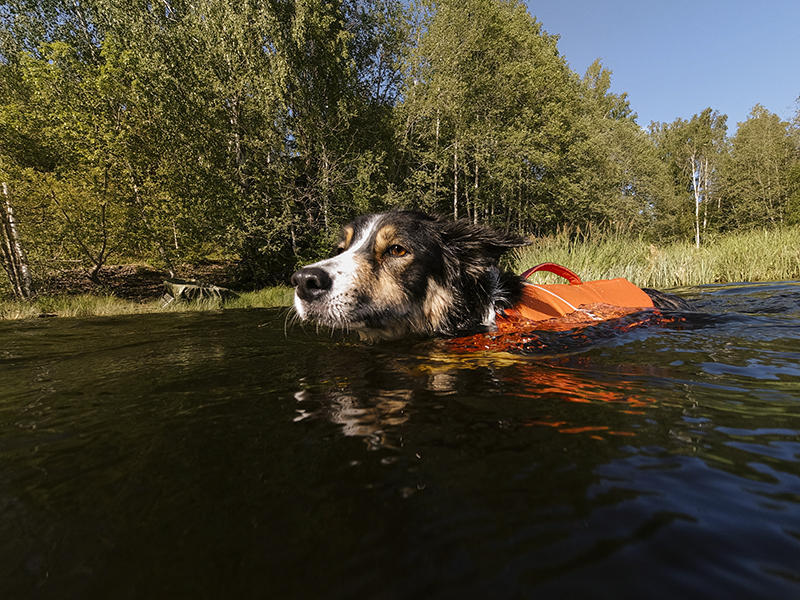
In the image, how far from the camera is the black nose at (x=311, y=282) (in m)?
3.88

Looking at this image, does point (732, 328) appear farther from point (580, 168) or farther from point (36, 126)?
point (580, 168)

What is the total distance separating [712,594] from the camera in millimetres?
933

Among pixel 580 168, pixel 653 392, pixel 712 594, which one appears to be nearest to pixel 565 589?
pixel 712 594

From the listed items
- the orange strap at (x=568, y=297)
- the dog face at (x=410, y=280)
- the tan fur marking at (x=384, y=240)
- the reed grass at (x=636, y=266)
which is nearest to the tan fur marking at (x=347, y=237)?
the dog face at (x=410, y=280)

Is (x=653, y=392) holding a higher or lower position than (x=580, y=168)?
lower

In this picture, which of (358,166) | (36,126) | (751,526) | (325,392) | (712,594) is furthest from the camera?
(358,166)

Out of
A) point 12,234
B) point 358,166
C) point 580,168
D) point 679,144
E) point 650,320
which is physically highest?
point 679,144

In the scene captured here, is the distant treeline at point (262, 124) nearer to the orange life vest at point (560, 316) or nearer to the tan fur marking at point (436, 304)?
the orange life vest at point (560, 316)

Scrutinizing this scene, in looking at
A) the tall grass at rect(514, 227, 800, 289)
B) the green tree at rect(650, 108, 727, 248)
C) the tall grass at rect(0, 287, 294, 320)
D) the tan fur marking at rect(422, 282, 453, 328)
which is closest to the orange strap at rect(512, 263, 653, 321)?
the tan fur marking at rect(422, 282, 453, 328)

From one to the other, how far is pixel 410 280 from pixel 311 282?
131 centimetres

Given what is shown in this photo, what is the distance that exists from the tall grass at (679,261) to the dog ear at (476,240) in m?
8.65

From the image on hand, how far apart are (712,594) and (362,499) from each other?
1.05 meters

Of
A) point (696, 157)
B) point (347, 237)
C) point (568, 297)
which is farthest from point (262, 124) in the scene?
point (696, 157)

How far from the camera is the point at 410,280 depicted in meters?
4.66
